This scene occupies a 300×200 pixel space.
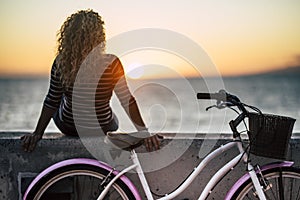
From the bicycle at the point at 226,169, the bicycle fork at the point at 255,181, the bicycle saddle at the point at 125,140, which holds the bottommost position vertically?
the bicycle fork at the point at 255,181

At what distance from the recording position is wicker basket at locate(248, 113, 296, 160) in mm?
3803

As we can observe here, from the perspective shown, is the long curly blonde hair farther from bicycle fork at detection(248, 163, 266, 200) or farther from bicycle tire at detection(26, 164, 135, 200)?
bicycle fork at detection(248, 163, 266, 200)

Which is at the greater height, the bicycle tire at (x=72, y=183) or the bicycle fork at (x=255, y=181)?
the bicycle tire at (x=72, y=183)

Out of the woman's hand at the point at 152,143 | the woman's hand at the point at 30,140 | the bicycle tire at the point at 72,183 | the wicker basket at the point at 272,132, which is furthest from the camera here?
the woman's hand at the point at 30,140

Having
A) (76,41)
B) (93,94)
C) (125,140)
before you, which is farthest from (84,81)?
(125,140)

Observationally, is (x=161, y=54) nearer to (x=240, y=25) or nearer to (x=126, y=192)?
(x=126, y=192)

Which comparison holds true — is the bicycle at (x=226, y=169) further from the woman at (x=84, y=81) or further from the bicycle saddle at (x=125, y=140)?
the woman at (x=84, y=81)

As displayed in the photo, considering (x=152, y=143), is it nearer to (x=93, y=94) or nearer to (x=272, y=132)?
(x=93, y=94)

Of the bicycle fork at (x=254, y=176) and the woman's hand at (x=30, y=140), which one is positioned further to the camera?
the woman's hand at (x=30, y=140)

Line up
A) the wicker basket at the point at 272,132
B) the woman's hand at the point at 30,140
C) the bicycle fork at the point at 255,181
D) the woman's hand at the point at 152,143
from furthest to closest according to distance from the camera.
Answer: the woman's hand at the point at 30,140 → the woman's hand at the point at 152,143 → the bicycle fork at the point at 255,181 → the wicker basket at the point at 272,132

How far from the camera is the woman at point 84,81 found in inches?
171

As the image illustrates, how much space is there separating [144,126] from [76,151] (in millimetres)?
498

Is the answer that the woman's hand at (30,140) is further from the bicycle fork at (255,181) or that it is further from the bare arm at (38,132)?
the bicycle fork at (255,181)

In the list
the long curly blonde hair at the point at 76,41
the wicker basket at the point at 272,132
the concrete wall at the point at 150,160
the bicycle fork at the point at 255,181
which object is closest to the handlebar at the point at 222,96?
the wicker basket at the point at 272,132
